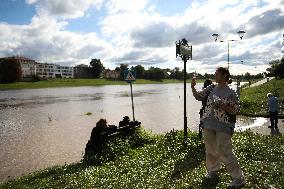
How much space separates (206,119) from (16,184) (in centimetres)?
675

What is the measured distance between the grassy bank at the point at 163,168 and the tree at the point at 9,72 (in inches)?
5508

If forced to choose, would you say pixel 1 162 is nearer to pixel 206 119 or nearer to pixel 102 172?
pixel 102 172

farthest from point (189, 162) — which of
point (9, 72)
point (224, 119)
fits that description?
point (9, 72)

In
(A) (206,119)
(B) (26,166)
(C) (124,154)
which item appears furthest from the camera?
(B) (26,166)

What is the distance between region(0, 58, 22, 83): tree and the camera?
14375 cm

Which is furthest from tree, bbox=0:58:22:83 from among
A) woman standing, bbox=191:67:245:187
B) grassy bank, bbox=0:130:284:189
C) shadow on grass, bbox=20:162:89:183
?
woman standing, bbox=191:67:245:187

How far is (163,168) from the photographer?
9586mm

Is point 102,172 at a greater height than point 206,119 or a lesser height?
lesser

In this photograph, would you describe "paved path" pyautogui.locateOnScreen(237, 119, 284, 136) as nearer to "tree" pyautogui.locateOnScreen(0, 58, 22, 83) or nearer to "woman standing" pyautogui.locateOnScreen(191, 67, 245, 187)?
"woman standing" pyautogui.locateOnScreen(191, 67, 245, 187)

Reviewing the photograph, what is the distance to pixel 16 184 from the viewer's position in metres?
10.9

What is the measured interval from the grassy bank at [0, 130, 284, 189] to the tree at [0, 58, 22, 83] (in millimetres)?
139902

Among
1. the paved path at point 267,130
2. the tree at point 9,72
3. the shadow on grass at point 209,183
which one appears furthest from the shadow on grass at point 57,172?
the tree at point 9,72

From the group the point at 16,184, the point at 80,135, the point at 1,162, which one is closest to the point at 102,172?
the point at 16,184

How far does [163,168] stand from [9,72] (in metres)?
145
